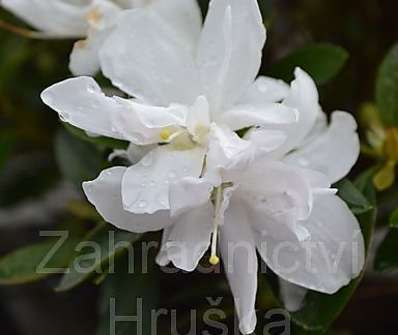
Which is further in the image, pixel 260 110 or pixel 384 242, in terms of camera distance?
pixel 384 242

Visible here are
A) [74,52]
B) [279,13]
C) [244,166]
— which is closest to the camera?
[244,166]

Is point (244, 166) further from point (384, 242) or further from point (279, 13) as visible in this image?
point (279, 13)

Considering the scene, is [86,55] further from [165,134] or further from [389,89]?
[389,89]

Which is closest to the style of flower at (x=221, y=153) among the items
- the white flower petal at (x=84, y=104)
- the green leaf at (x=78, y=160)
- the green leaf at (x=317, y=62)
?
the white flower petal at (x=84, y=104)

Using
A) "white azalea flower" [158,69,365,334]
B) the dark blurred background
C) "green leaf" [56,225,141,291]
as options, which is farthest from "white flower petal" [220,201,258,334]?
the dark blurred background

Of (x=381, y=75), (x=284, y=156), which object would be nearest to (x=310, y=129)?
(x=284, y=156)

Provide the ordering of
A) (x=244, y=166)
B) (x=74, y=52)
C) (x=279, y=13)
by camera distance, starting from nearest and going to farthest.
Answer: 1. (x=244, y=166)
2. (x=74, y=52)
3. (x=279, y=13)

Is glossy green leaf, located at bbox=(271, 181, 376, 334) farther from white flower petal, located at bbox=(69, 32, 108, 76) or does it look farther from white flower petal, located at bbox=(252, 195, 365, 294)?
white flower petal, located at bbox=(69, 32, 108, 76)
